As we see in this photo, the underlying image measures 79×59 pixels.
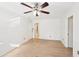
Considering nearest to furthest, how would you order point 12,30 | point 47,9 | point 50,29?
point 47,9 < point 50,29 < point 12,30

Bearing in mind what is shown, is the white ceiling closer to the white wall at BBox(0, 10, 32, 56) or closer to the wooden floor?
the white wall at BBox(0, 10, 32, 56)

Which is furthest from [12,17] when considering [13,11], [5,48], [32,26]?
[5,48]

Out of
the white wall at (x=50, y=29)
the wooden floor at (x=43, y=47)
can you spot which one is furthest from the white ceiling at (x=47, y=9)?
the wooden floor at (x=43, y=47)

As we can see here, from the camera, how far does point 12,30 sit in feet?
7.88

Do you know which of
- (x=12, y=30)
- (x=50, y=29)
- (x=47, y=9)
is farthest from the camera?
(x=12, y=30)

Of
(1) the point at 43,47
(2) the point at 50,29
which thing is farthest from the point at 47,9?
(1) the point at 43,47

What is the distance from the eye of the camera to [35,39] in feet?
7.28

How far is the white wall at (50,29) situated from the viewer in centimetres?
219

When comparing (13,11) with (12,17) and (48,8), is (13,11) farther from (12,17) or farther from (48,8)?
(48,8)

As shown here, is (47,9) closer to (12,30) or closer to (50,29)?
(50,29)

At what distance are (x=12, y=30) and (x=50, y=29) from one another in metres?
0.86

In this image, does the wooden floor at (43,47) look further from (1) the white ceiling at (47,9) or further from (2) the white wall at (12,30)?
(1) the white ceiling at (47,9)

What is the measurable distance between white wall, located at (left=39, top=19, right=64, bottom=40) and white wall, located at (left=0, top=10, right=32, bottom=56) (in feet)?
0.84

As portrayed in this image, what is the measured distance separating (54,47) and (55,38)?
0.27 m
